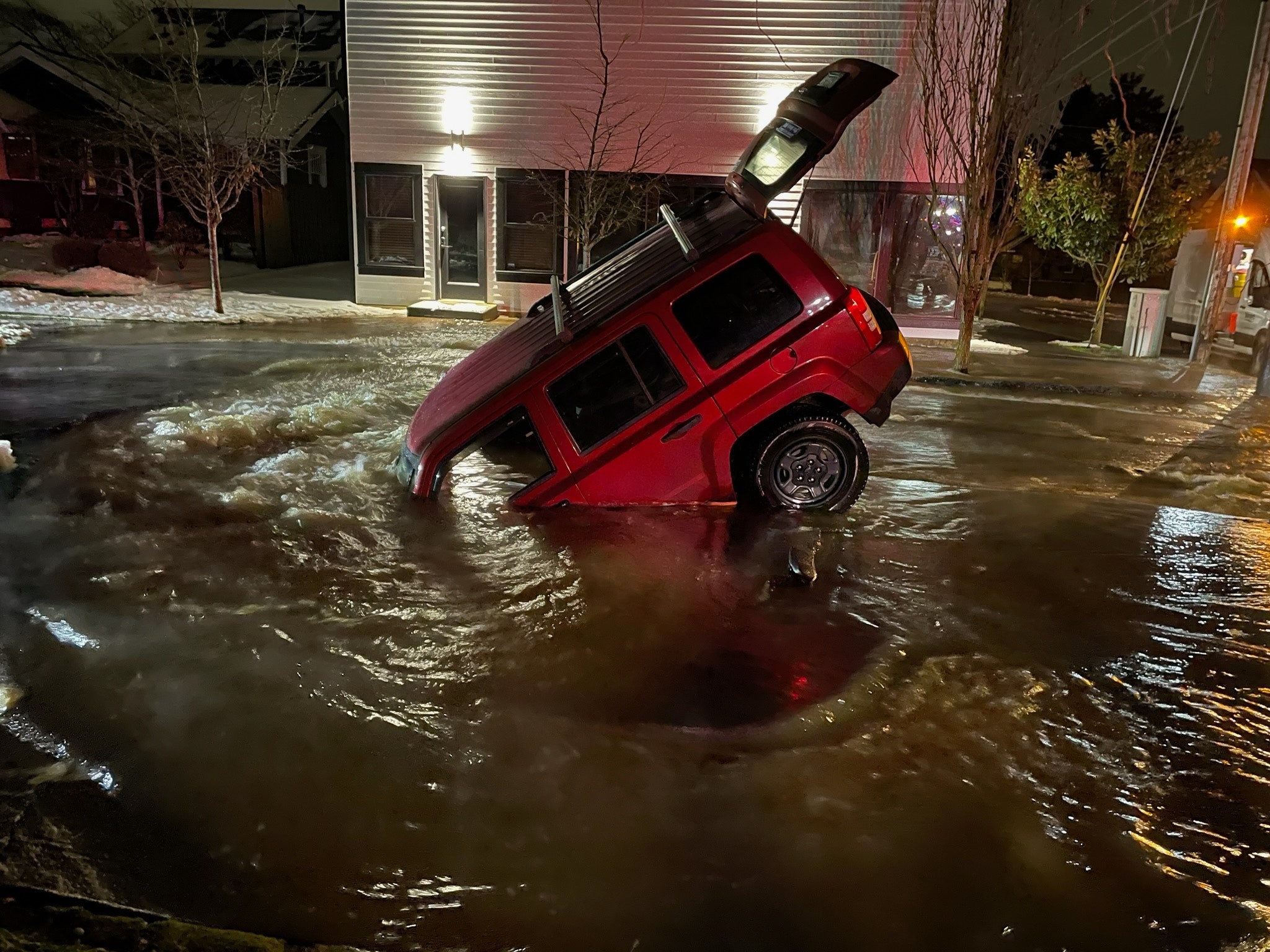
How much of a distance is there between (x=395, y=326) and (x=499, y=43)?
6288 millimetres

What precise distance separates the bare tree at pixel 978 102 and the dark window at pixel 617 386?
9.58 metres

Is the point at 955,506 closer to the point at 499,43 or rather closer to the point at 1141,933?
the point at 1141,933

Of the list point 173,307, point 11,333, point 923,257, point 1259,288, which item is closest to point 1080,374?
point 923,257

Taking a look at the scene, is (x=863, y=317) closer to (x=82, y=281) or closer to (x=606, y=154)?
(x=606, y=154)

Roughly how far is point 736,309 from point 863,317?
0.93 metres

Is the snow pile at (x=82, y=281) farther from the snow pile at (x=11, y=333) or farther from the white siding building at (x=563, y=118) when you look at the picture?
the white siding building at (x=563, y=118)

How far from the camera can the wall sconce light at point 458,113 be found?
61.8 ft

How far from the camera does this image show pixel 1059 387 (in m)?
13.4

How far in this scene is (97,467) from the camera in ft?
25.6

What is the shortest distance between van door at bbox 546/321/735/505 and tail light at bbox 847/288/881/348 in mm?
1175

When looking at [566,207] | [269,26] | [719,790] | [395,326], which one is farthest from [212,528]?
[269,26]

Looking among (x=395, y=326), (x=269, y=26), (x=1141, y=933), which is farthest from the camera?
(x=269, y=26)

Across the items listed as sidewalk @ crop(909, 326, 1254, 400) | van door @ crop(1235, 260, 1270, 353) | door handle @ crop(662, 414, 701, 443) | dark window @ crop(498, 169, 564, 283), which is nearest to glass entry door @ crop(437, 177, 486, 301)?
dark window @ crop(498, 169, 564, 283)

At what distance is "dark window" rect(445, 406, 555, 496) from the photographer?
6.34m
